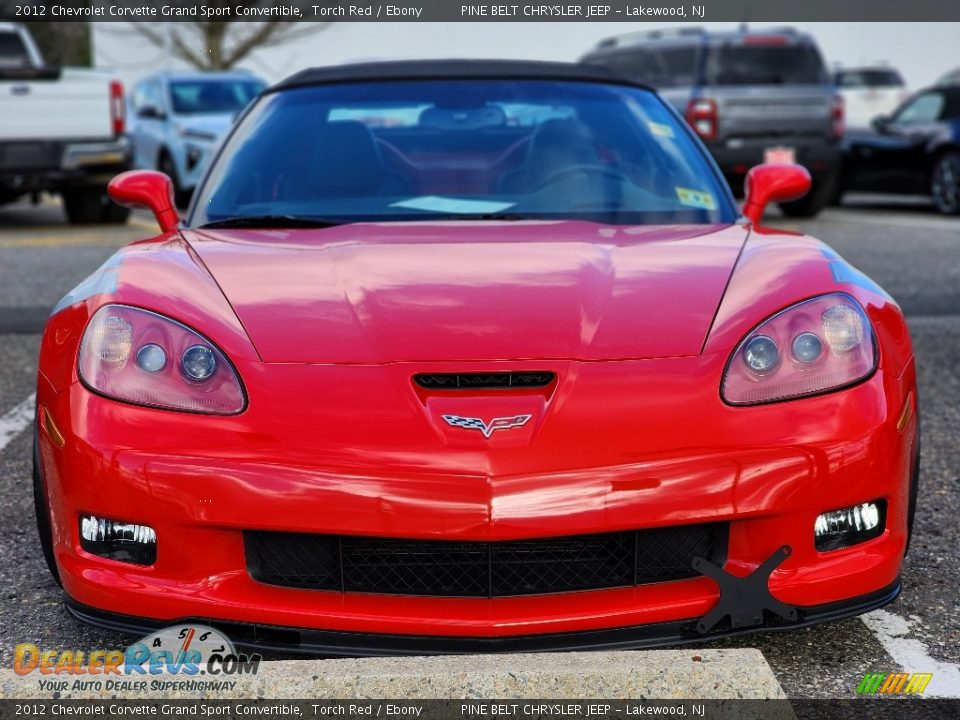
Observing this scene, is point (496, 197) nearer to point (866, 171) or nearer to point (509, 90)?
Answer: point (509, 90)

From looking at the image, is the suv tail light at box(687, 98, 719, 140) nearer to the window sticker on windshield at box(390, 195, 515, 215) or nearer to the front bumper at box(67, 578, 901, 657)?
the window sticker on windshield at box(390, 195, 515, 215)

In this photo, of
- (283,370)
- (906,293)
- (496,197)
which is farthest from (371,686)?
(906,293)

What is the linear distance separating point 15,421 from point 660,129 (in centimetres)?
244

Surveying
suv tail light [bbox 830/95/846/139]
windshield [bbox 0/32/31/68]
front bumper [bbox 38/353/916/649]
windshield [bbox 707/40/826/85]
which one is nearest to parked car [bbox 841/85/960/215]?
suv tail light [bbox 830/95/846/139]

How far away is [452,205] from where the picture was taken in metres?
3.76

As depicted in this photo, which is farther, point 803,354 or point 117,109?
point 117,109

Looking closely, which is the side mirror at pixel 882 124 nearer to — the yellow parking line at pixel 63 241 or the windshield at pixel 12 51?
the yellow parking line at pixel 63 241

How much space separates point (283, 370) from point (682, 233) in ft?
4.01

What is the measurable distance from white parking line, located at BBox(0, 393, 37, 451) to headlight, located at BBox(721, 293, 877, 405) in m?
2.76

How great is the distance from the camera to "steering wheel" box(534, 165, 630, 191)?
3.96 metres

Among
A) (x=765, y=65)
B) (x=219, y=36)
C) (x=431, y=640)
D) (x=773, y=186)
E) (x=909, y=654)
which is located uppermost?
(x=773, y=186)

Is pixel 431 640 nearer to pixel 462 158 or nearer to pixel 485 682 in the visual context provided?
pixel 485 682

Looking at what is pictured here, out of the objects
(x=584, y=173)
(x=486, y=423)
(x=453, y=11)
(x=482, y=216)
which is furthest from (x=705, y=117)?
(x=486, y=423)

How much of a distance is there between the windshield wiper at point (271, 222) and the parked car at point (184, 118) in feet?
36.9
